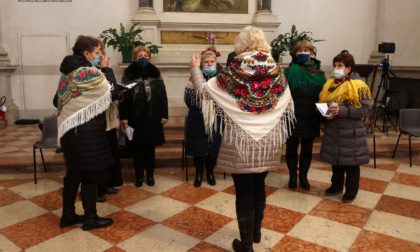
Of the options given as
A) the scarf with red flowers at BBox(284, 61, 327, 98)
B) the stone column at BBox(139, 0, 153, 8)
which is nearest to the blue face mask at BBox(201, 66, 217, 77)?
the scarf with red flowers at BBox(284, 61, 327, 98)

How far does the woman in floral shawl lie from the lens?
217cm

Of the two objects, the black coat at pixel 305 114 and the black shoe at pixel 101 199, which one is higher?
the black coat at pixel 305 114

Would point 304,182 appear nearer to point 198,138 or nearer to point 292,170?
point 292,170

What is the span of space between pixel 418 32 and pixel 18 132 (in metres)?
8.39

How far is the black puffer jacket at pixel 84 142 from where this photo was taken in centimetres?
263

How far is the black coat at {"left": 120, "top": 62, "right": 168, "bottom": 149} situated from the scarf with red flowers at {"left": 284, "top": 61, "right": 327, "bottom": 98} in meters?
1.38

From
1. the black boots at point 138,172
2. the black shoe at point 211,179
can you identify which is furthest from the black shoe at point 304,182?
the black boots at point 138,172

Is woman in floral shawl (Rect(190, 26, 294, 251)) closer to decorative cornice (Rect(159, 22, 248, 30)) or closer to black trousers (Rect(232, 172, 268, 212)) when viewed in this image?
black trousers (Rect(232, 172, 268, 212))

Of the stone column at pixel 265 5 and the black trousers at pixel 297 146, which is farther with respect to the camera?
the stone column at pixel 265 5

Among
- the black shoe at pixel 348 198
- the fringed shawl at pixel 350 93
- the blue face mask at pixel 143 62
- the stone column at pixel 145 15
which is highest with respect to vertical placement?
the stone column at pixel 145 15

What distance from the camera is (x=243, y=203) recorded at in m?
2.31

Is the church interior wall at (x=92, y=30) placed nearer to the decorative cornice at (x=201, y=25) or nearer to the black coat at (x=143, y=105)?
the decorative cornice at (x=201, y=25)

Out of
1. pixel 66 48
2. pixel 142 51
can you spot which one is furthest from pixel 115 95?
pixel 66 48

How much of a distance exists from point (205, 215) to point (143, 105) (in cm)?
136
